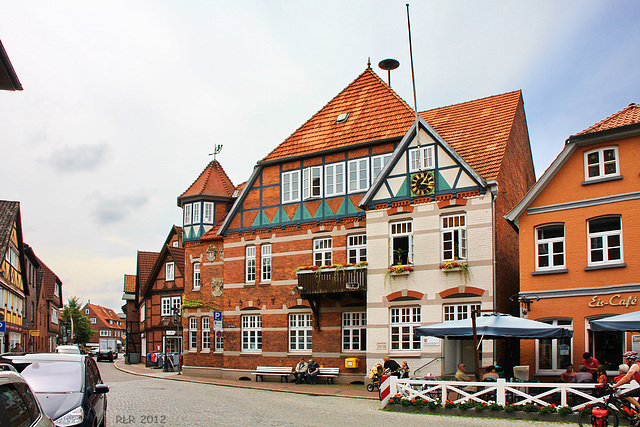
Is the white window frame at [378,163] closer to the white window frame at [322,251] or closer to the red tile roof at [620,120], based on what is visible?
the white window frame at [322,251]

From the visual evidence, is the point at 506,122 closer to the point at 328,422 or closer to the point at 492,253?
the point at 492,253

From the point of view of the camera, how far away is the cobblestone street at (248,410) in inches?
578

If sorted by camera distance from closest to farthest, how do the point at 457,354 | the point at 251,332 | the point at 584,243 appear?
the point at 584,243 → the point at 457,354 → the point at 251,332

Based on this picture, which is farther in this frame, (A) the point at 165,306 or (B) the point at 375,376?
(A) the point at 165,306

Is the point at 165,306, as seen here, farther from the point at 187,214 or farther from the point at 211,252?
the point at 211,252

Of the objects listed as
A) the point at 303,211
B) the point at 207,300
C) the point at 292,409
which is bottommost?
the point at 292,409

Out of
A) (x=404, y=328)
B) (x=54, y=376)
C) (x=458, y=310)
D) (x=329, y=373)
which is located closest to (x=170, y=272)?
(x=329, y=373)

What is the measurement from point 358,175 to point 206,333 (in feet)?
38.9

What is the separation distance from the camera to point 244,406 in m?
17.9

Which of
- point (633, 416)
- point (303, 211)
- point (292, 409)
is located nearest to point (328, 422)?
point (292, 409)

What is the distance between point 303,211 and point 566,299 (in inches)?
469

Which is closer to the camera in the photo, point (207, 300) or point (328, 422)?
point (328, 422)

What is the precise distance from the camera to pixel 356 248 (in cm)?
2702

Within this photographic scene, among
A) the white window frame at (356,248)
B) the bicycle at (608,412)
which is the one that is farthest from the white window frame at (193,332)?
the bicycle at (608,412)
